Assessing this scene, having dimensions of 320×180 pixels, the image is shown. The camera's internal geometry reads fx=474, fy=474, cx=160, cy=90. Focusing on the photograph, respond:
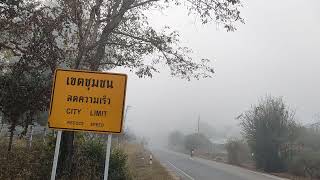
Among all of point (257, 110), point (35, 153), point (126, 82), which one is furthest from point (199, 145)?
point (126, 82)

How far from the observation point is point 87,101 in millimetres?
8797

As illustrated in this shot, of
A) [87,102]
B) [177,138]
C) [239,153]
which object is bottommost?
[87,102]

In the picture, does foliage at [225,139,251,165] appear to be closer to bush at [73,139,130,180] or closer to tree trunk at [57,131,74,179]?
bush at [73,139,130,180]

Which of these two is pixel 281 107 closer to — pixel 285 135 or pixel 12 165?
pixel 285 135

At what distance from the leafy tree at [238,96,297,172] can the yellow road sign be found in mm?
30809

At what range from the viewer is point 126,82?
349 inches

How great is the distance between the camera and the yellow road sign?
8703 mm

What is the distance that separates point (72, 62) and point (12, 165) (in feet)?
13.6

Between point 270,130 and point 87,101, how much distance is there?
31564mm

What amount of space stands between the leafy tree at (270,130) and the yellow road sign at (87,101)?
101 feet

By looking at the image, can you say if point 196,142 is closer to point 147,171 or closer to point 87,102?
point 147,171

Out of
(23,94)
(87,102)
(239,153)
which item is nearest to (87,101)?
(87,102)

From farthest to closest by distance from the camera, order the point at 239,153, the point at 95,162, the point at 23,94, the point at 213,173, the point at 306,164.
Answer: the point at 239,153
the point at 306,164
the point at 213,173
the point at 95,162
the point at 23,94

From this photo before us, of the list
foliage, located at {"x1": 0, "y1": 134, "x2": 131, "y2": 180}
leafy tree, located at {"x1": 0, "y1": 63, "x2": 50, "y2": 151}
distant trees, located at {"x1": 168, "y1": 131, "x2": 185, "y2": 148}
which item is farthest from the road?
distant trees, located at {"x1": 168, "y1": 131, "x2": 185, "y2": 148}
